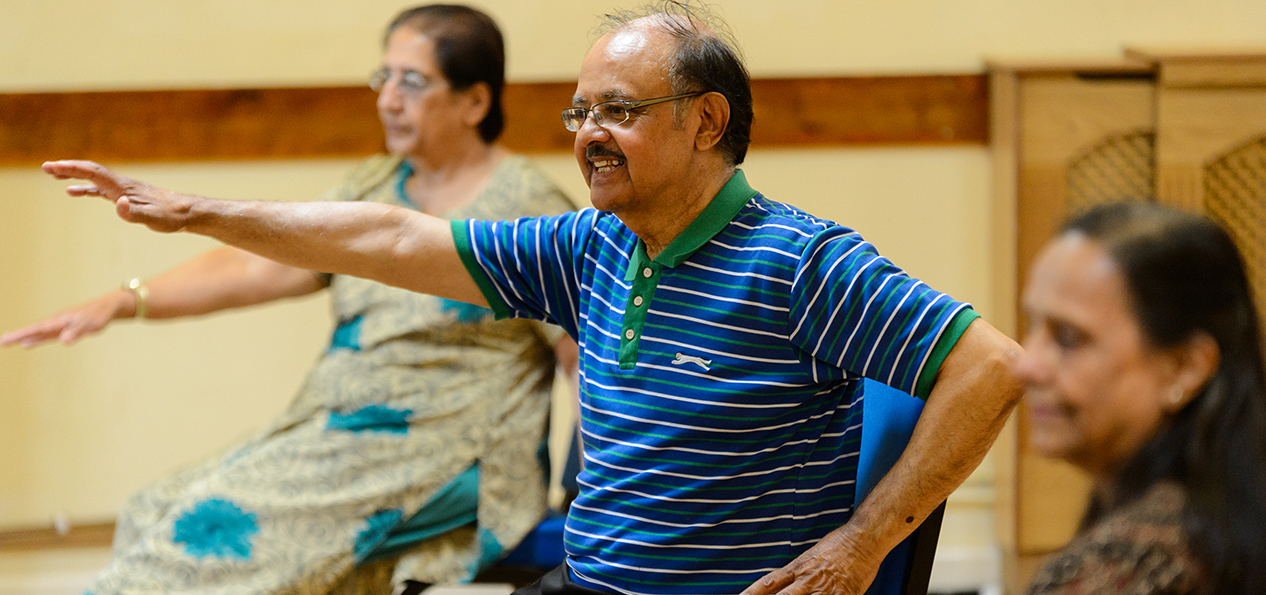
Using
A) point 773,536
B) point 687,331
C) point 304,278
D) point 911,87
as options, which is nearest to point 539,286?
point 687,331

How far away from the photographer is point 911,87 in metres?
3.16

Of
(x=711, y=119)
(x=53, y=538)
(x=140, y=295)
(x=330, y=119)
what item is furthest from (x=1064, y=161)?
(x=53, y=538)

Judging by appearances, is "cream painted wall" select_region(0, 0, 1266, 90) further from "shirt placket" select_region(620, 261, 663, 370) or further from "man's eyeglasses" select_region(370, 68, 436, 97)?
"shirt placket" select_region(620, 261, 663, 370)

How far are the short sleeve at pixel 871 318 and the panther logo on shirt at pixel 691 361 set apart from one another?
4.7 inches

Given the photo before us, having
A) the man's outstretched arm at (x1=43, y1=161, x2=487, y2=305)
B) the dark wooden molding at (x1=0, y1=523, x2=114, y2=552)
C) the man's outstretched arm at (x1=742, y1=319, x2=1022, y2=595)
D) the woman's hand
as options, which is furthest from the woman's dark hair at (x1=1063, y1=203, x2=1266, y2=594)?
the dark wooden molding at (x1=0, y1=523, x2=114, y2=552)

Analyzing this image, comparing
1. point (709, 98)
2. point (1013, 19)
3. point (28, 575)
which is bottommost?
point (28, 575)

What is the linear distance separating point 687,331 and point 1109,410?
62cm

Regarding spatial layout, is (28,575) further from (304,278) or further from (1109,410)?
(1109,410)

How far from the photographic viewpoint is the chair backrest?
150cm

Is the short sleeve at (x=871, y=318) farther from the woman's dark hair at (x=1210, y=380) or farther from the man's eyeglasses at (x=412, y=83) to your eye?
the man's eyeglasses at (x=412, y=83)

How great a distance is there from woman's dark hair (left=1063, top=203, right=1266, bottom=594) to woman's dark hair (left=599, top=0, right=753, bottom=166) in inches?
27.2

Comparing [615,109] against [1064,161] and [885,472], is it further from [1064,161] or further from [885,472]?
[1064,161]

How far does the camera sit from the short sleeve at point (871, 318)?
1.37m

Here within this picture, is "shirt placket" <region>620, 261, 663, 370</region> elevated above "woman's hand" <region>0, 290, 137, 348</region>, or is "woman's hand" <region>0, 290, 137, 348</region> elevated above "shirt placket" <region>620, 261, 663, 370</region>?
"shirt placket" <region>620, 261, 663, 370</region>
